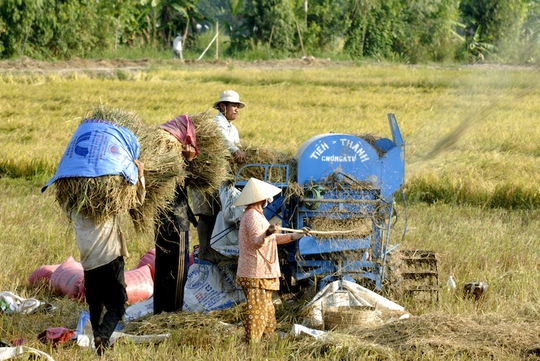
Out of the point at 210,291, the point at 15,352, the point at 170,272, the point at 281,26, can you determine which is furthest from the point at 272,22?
the point at 15,352

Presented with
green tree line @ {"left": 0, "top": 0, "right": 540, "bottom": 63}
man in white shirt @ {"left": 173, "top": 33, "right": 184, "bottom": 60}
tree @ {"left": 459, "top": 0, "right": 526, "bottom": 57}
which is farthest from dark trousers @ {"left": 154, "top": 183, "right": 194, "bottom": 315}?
tree @ {"left": 459, "top": 0, "right": 526, "bottom": 57}

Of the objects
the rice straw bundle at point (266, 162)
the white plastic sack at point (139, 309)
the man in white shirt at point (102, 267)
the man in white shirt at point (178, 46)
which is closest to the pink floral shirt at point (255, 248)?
the man in white shirt at point (102, 267)

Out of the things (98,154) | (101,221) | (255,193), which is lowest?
(101,221)

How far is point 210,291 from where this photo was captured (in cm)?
640

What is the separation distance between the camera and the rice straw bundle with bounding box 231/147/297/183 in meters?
6.41

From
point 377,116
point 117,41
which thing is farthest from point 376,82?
point 117,41

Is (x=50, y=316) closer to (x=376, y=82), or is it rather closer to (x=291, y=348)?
(x=291, y=348)

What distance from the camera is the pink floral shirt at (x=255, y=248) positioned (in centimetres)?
533

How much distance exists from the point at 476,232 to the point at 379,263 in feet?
7.95

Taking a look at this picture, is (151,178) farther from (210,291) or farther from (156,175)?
(210,291)

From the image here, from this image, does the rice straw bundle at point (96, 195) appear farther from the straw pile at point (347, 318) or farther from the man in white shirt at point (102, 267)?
the straw pile at point (347, 318)

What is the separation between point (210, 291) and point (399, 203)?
4.30 metres

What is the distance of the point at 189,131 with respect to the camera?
620 centimetres

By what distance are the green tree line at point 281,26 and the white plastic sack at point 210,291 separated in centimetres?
2274
